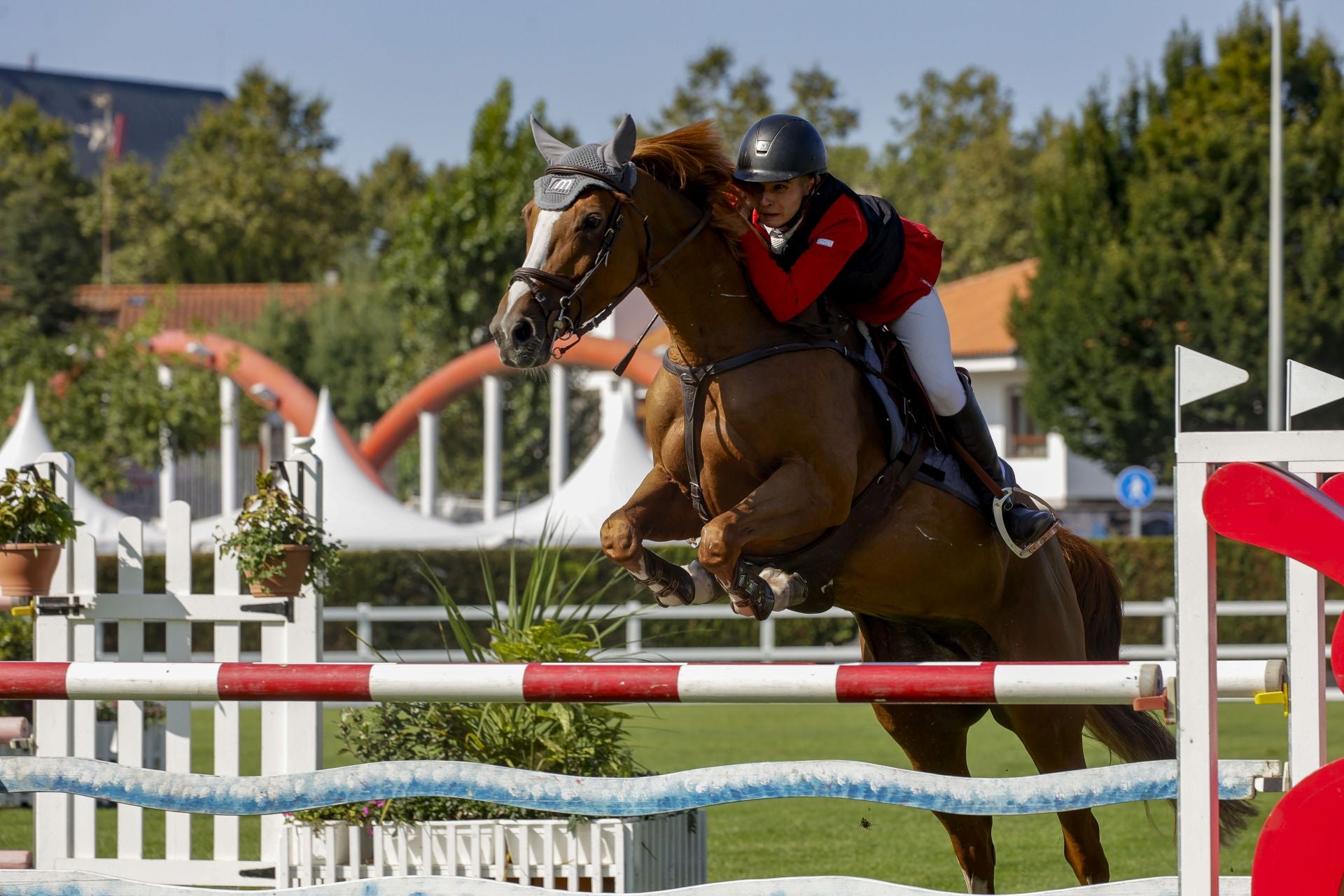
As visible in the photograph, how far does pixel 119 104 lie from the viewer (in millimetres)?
80562

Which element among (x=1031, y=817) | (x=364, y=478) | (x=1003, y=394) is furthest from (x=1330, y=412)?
(x=1031, y=817)

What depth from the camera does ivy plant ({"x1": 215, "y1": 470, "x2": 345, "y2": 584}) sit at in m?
4.99

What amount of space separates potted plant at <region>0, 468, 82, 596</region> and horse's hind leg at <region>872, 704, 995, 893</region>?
9.31ft

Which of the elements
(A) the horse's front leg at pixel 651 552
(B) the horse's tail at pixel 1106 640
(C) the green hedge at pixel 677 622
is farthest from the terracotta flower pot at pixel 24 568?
(C) the green hedge at pixel 677 622

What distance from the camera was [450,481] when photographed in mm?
39219

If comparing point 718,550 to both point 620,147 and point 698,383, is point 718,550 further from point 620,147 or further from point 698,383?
point 620,147

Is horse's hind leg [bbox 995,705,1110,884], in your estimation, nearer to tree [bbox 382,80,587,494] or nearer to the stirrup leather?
the stirrup leather

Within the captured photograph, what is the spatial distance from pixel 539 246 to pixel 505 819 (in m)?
1.84

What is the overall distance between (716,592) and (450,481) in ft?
118

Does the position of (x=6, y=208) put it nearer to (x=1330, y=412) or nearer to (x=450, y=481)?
(x=450, y=481)

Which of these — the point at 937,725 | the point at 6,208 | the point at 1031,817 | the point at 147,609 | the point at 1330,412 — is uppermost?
the point at 6,208

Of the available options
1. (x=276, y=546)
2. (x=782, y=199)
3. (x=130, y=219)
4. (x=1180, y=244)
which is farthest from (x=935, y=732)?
(x=130, y=219)

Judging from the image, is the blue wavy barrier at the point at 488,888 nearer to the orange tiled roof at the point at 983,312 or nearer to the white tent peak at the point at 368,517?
the white tent peak at the point at 368,517

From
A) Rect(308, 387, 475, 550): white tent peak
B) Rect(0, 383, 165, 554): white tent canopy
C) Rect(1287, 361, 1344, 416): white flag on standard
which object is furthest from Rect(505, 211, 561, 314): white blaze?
Rect(0, 383, 165, 554): white tent canopy
